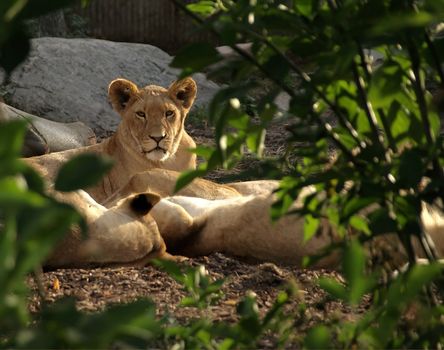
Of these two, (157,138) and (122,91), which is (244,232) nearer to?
(157,138)

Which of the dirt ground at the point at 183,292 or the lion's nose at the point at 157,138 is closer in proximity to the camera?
the dirt ground at the point at 183,292

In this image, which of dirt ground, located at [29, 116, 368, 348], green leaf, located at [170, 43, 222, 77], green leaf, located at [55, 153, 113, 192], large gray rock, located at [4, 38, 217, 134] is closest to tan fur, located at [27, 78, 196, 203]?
large gray rock, located at [4, 38, 217, 134]

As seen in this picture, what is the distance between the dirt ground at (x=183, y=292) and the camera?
373cm

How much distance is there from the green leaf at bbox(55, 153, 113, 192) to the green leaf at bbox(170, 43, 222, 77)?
0.73m

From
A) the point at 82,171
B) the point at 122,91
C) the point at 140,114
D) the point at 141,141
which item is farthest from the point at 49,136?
the point at 82,171

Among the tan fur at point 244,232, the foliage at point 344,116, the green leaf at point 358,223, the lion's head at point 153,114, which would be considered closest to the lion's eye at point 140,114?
the lion's head at point 153,114

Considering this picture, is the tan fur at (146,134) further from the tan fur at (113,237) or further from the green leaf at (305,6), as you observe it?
the green leaf at (305,6)

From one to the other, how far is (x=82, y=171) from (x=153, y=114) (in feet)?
22.7

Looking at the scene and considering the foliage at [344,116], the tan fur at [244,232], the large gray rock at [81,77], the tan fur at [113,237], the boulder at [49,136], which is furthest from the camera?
the large gray rock at [81,77]

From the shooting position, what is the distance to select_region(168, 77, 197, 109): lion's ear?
8266mm

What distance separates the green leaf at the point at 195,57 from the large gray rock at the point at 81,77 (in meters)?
8.63

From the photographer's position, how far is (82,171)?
46.9 inches

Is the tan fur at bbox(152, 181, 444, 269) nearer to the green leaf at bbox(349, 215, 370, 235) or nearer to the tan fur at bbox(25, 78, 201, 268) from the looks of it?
the tan fur at bbox(25, 78, 201, 268)

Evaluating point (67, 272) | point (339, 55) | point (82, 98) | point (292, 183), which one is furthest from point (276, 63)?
point (82, 98)
